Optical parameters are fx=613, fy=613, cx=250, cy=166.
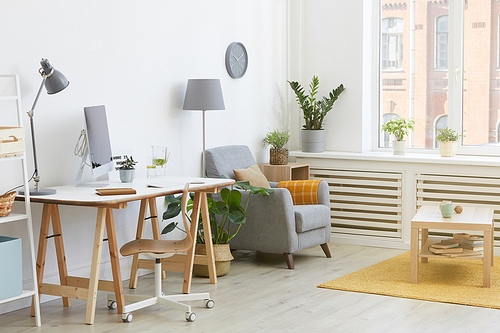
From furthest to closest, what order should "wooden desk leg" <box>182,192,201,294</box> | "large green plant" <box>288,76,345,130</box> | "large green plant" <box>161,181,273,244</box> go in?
"large green plant" <box>288,76,345,130</box> → "large green plant" <box>161,181,273,244</box> → "wooden desk leg" <box>182,192,201,294</box>

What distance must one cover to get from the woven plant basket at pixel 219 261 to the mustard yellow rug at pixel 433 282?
0.70m

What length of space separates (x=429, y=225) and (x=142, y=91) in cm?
213

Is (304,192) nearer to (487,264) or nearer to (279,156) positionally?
(279,156)

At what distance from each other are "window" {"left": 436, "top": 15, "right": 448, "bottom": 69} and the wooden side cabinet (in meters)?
1.49

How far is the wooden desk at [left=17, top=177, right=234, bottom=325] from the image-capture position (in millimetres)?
3160

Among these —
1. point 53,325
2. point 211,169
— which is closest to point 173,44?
point 211,169

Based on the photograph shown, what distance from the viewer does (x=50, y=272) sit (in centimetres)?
371

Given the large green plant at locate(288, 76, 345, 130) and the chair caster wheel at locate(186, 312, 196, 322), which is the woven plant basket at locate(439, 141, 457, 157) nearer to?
the large green plant at locate(288, 76, 345, 130)

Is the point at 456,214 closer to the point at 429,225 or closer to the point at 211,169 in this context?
the point at 429,225

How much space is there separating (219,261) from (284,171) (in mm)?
1282

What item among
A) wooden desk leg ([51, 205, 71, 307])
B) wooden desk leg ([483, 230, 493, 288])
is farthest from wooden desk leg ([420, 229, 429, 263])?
wooden desk leg ([51, 205, 71, 307])

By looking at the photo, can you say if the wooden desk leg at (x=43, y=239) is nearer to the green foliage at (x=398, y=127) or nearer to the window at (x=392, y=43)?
the green foliage at (x=398, y=127)

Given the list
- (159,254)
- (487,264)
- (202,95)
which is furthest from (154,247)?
(487,264)

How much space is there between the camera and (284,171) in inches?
205
